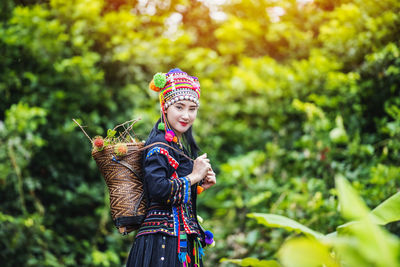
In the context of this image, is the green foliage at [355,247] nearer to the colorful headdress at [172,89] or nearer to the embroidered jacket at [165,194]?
the embroidered jacket at [165,194]

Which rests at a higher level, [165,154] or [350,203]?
[165,154]

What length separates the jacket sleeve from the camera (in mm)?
1994

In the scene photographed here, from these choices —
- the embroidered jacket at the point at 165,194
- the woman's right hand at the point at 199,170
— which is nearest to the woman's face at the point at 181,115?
the embroidered jacket at the point at 165,194

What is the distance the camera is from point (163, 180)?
78.8 inches

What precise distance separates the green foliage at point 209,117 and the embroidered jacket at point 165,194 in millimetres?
1757

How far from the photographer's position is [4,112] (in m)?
4.02

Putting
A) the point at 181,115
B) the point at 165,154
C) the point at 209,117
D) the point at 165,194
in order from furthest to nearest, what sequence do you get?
the point at 209,117
the point at 181,115
the point at 165,154
the point at 165,194

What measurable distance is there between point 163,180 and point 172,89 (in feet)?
1.81

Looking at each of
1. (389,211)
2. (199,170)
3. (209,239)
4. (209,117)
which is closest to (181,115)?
(199,170)

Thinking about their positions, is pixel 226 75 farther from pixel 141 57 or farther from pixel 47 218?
pixel 47 218

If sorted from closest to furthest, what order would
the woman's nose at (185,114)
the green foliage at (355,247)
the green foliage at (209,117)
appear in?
the green foliage at (355,247)
the woman's nose at (185,114)
the green foliage at (209,117)

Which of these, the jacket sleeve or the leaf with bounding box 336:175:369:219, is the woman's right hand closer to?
the jacket sleeve

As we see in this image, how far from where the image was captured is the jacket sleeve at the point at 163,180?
1994 mm

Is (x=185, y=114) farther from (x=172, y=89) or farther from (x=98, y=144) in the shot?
(x=98, y=144)
